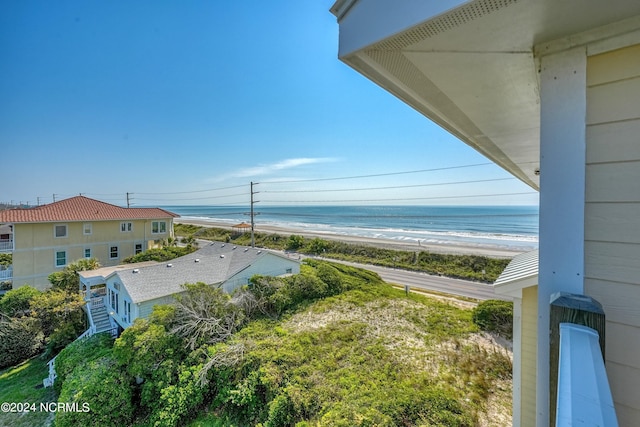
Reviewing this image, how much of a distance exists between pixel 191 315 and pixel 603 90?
8442 mm

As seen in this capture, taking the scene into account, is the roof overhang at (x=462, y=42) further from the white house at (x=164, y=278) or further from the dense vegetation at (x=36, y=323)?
the dense vegetation at (x=36, y=323)

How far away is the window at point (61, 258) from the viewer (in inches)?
540

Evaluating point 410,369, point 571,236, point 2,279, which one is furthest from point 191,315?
point 2,279

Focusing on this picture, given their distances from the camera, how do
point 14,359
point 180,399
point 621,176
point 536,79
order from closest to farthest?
point 621,176 < point 536,79 < point 180,399 < point 14,359

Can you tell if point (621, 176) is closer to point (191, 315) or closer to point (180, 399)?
point (180, 399)

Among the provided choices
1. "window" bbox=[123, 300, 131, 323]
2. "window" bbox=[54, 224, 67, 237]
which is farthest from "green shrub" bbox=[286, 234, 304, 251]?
"window" bbox=[123, 300, 131, 323]

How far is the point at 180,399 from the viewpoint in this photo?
5480 mm

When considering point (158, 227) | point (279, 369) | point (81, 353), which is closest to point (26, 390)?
point (81, 353)

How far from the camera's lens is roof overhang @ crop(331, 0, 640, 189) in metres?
0.78

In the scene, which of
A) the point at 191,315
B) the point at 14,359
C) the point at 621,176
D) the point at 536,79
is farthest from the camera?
the point at 14,359

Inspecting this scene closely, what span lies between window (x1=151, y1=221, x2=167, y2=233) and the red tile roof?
552 millimetres

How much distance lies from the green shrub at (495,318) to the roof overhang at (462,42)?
873cm

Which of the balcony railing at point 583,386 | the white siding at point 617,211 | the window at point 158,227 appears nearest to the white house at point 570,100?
the white siding at point 617,211

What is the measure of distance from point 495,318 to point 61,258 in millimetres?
20437
